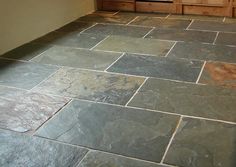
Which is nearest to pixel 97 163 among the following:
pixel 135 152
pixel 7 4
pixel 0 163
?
pixel 135 152

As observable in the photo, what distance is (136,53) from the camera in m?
3.06

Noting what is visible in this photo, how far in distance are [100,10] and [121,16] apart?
0.42 metres

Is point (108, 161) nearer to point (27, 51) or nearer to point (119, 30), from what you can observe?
point (27, 51)

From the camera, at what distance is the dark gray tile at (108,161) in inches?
65.6

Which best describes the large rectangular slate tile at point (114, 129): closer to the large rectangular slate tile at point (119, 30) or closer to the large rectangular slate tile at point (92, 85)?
the large rectangular slate tile at point (92, 85)

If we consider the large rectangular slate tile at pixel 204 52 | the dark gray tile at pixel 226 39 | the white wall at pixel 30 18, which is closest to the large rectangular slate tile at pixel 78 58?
the white wall at pixel 30 18

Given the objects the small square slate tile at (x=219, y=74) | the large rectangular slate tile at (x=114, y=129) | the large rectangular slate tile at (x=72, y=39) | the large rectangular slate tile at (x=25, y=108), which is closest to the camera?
the large rectangular slate tile at (x=114, y=129)

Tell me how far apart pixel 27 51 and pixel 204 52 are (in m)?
1.55

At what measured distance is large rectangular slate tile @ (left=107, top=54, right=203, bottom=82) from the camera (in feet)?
8.54

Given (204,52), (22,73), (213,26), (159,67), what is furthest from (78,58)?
(213,26)

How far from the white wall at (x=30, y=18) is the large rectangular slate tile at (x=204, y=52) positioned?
136 centimetres

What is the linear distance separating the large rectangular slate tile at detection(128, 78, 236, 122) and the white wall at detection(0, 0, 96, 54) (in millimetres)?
1404

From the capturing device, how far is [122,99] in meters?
2.28

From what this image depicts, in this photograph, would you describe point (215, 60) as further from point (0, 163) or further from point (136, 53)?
point (0, 163)
